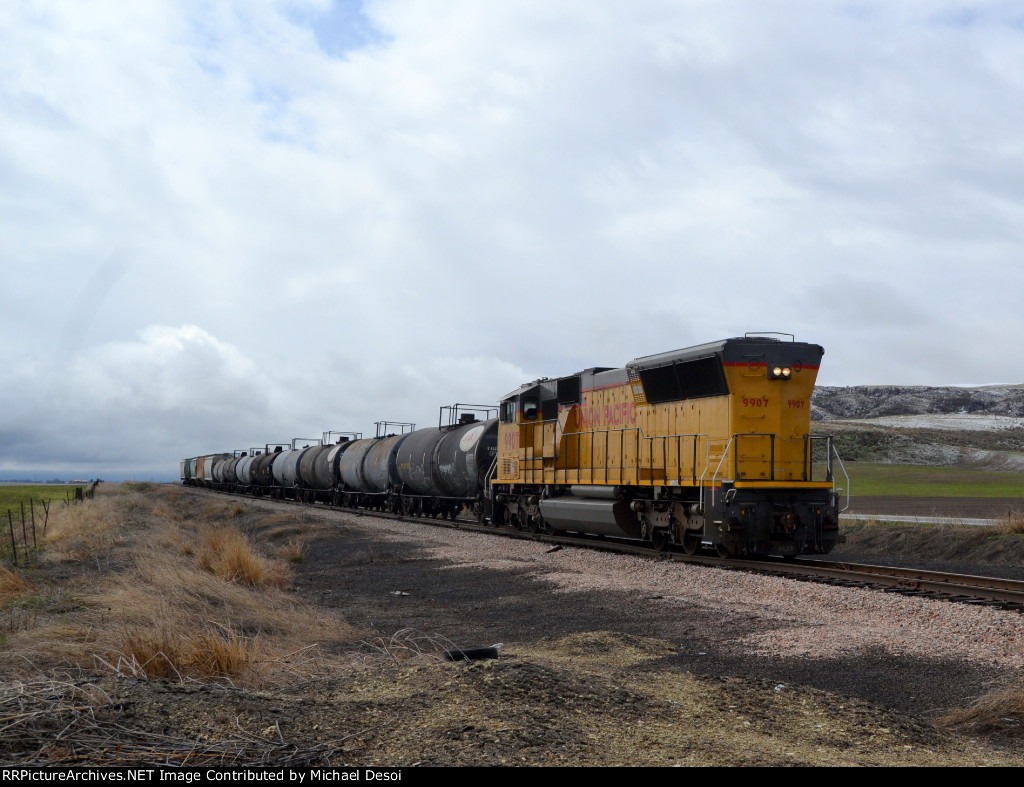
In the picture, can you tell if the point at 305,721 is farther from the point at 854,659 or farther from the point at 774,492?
the point at 774,492

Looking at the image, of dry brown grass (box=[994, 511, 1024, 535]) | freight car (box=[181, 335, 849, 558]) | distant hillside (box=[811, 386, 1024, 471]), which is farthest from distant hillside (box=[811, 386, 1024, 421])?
freight car (box=[181, 335, 849, 558])

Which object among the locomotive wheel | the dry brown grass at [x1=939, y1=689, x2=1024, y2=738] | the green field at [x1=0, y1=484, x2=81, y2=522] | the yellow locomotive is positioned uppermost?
the yellow locomotive

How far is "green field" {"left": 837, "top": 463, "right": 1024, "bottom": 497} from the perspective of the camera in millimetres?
43531

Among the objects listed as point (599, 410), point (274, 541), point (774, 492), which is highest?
point (599, 410)

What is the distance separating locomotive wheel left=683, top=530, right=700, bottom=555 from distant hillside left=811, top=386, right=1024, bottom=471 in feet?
222

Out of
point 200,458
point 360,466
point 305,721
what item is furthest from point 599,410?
point 200,458

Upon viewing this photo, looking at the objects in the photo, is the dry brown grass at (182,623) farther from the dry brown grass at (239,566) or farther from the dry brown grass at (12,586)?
the dry brown grass at (12,586)

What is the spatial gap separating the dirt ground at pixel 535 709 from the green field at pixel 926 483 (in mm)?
37652

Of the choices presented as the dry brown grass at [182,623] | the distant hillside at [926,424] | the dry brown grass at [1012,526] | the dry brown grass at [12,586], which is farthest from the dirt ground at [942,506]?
the distant hillside at [926,424]

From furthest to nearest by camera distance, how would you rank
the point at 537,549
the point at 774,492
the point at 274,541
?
1. the point at 274,541
2. the point at 537,549
3. the point at 774,492

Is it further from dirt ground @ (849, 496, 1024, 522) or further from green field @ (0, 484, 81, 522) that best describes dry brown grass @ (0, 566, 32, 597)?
dirt ground @ (849, 496, 1024, 522)

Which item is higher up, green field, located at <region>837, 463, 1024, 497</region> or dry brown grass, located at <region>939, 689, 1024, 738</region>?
green field, located at <region>837, 463, 1024, 497</region>
